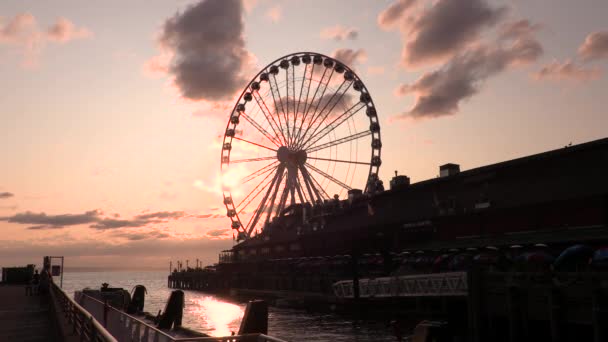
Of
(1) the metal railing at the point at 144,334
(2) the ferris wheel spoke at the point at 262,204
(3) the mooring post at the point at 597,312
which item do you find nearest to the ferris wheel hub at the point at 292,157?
(2) the ferris wheel spoke at the point at 262,204

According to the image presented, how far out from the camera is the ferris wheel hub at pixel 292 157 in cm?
8269

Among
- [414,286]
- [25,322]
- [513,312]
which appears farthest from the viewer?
[414,286]

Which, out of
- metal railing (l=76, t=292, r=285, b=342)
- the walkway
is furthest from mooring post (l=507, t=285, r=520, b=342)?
the walkway

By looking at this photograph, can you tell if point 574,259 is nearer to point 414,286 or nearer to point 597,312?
point 597,312

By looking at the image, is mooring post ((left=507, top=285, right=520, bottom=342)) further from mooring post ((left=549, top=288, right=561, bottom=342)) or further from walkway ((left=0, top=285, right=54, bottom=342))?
walkway ((left=0, top=285, right=54, bottom=342))

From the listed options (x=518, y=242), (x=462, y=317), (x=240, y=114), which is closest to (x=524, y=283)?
(x=462, y=317)

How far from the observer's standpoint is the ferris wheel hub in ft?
271

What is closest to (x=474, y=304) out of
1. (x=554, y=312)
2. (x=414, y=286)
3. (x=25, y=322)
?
(x=554, y=312)

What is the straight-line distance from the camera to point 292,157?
82.7m

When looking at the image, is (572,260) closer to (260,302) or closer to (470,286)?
(470,286)

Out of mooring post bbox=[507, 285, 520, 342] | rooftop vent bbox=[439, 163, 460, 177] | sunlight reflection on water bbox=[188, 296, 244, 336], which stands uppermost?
rooftop vent bbox=[439, 163, 460, 177]

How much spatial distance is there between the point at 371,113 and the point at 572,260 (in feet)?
166

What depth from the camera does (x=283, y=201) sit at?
8556cm

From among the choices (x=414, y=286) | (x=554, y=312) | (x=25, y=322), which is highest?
(x=414, y=286)
